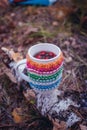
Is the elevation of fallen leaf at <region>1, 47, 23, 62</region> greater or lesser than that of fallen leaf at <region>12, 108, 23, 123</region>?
greater

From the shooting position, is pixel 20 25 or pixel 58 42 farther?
pixel 20 25

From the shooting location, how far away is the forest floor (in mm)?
1684

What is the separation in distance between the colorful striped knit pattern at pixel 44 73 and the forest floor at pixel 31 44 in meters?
0.20

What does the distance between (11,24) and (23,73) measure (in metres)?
0.82

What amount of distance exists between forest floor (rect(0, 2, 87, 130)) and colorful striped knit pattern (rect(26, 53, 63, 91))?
20cm

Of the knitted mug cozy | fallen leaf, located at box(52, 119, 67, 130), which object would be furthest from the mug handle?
fallen leaf, located at box(52, 119, 67, 130)

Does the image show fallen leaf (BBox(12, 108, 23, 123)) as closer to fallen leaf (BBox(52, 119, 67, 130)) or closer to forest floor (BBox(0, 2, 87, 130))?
forest floor (BBox(0, 2, 87, 130))

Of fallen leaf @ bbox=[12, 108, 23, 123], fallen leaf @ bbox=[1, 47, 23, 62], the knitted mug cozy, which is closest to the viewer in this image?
the knitted mug cozy

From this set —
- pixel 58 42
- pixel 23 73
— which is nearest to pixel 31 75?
pixel 23 73

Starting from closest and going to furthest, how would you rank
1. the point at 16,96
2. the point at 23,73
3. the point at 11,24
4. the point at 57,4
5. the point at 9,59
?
1. the point at 23,73
2. the point at 16,96
3. the point at 9,59
4. the point at 11,24
5. the point at 57,4

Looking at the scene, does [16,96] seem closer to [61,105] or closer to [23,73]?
[23,73]

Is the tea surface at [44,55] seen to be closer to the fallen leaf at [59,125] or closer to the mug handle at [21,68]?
the mug handle at [21,68]

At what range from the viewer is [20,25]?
96.3 inches

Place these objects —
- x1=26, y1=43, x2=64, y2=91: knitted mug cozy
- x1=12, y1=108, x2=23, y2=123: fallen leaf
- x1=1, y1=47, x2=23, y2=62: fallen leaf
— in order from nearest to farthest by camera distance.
Answer: x1=26, y1=43, x2=64, y2=91: knitted mug cozy
x1=12, y1=108, x2=23, y2=123: fallen leaf
x1=1, y1=47, x2=23, y2=62: fallen leaf
